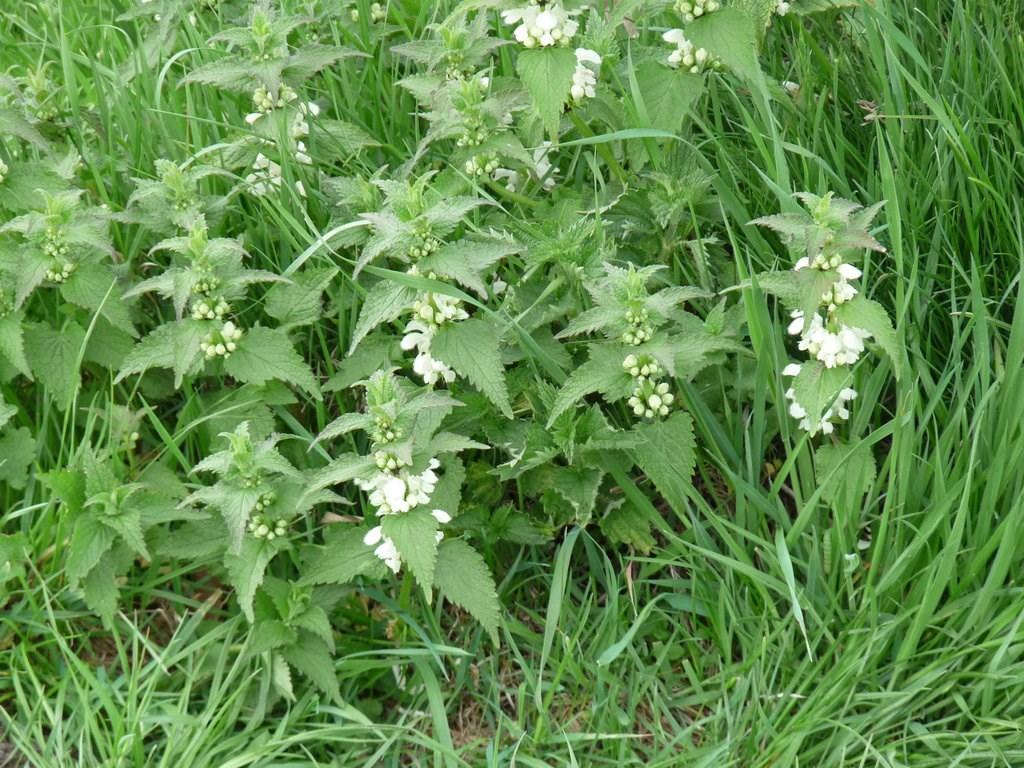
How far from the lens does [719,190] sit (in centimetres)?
315

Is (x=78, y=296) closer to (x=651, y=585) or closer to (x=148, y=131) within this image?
(x=148, y=131)

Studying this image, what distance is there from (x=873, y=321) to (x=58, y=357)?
186 centimetres

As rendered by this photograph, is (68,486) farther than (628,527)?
No

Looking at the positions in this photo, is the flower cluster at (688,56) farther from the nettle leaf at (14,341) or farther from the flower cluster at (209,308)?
the nettle leaf at (14,341)

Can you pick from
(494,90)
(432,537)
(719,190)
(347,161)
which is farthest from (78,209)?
(719,190)

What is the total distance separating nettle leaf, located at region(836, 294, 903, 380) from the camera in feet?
8.30

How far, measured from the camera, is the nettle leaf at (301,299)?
10.1 feet

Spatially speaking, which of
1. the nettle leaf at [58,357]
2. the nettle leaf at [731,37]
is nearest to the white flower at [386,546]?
the nettle leaf at [58,357]

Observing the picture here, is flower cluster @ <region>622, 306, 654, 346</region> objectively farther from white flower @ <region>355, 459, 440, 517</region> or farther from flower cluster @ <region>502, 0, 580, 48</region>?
flower cluster @ <region>502, 0, 580, 48</region>

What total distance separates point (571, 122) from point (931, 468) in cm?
119

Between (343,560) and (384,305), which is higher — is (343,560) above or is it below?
below

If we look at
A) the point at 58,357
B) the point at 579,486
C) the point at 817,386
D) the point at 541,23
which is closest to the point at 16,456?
the point at 58,357

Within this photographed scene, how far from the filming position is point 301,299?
3.10 metres

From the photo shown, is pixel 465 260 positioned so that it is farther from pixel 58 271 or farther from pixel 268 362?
pixel 58 271
